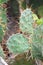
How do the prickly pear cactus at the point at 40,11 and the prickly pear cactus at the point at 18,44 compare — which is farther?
the prickly pear cactus at the point at 40,11

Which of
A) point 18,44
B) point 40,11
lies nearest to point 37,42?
point 18,44

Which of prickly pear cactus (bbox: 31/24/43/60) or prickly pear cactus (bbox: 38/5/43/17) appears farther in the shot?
prickly pear cactus (bbox: 38/5/43/17)

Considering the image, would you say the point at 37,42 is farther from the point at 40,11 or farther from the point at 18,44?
the point at 40,11

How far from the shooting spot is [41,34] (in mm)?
1723

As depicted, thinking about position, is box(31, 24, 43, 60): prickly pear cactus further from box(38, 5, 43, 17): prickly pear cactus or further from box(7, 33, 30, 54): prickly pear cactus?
box(38, 5, 43, 17): prickly pear cactus

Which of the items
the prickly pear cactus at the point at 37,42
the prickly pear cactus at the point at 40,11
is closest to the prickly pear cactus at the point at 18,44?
the prickly pear cactus at the point at 37,42

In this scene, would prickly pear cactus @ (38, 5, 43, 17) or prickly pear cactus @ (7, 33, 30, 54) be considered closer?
prickly pear cactus @ (7, 33, 30, 54)

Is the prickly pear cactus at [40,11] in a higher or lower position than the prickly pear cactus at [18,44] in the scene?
higher

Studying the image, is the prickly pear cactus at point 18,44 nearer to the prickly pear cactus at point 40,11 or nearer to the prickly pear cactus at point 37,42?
the prickly pear cactus at point 37,42

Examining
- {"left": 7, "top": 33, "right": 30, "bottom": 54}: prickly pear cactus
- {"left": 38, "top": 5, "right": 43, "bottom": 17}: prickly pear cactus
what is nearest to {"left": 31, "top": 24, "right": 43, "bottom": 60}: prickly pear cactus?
{"left": 7, "top": 33, "right": 30, "bottom": 54}: prickly pear cactus

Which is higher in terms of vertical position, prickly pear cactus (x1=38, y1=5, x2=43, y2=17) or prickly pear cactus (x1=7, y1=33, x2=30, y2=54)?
prickly pear cactus (x1=38, y1=5, x2=43, y2=17)

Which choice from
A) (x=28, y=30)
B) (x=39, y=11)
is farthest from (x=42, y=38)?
(x=39, y=11)

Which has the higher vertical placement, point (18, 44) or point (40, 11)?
point (40, 11)

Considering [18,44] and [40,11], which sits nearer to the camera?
[18,44]
